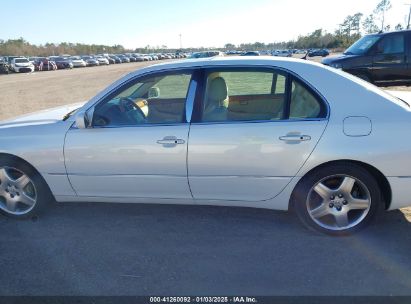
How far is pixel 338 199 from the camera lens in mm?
3148

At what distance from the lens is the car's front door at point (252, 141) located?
298 cm

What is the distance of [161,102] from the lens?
4.05 m

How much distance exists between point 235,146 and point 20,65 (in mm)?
40447

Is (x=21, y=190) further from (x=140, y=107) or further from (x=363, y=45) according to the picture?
(x=363, y=45)

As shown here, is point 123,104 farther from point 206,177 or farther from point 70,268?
point 70,268

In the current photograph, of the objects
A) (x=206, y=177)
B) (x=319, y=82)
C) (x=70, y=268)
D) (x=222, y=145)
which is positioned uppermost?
(x=319, y=82)

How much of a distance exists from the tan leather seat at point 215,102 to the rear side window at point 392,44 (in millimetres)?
7533

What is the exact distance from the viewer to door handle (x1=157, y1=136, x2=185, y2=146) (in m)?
3.11

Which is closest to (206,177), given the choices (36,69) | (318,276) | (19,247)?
(318,276)

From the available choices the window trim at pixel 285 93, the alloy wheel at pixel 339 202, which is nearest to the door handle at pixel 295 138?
the window trim at pixel 285 93

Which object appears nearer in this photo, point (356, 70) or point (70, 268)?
point (70, 268)

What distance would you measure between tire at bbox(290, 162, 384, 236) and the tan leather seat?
93cm

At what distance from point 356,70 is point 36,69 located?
134 ft

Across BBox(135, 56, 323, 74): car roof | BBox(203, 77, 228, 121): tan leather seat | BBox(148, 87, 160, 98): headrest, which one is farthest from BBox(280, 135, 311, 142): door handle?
BBox(148, 87, 160, 98): headrest
